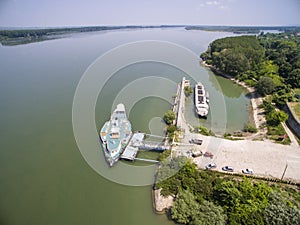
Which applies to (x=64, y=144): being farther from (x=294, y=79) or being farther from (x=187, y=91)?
(x=294, y=79)

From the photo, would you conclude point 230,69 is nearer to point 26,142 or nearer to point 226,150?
point 226,150

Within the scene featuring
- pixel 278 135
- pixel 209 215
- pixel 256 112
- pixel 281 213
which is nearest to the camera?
pixel 281 213

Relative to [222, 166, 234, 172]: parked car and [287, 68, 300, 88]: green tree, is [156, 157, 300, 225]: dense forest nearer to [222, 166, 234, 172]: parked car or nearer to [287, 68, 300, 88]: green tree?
[222, 166, 234, 172]: parked car

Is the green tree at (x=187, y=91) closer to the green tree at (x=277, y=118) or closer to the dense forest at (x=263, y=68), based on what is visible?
the dense forest at (x=263, y=68)

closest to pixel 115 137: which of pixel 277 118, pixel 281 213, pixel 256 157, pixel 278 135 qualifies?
pixel 256 157

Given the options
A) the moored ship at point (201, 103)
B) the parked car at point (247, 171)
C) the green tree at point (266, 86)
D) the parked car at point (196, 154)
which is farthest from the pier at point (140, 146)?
the green tree at point (266, 86)

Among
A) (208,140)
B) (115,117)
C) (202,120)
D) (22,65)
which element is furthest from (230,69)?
(22,65)
